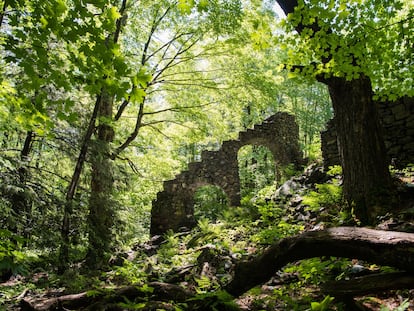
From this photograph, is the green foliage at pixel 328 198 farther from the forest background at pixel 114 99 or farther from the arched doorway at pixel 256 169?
the arched doorway at pixel 256 169

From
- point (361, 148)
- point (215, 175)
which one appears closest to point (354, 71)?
point (361, 148)

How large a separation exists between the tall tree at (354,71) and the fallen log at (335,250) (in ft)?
8.01

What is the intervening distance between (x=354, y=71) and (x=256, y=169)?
694 inches

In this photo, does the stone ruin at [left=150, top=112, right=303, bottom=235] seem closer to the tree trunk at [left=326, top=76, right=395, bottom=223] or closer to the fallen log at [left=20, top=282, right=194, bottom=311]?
the tree trunk at [left=326, top=76, right=395, bottom=223]

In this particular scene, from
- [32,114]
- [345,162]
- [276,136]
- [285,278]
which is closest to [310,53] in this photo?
[345,162]

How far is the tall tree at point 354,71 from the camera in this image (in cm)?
479

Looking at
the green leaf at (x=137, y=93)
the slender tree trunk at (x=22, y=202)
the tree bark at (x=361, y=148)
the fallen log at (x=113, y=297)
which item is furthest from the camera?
the slender tree trunk at (x=22, y=202)

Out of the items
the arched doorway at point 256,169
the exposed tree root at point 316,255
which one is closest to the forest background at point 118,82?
the exposed tree root at point 316,255

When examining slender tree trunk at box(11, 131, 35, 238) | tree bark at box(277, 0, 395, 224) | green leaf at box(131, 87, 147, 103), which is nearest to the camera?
green leaf at box(131, 87, 147, 103)

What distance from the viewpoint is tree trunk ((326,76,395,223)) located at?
16.3 ft

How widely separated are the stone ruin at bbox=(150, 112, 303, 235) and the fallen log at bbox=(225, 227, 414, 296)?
10561mm

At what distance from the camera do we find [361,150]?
5.11 meters

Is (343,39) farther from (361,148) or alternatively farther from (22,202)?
(22,202)

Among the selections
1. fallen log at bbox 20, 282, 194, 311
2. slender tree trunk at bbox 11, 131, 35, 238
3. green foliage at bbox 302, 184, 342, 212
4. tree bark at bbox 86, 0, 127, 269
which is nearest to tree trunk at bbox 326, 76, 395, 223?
green foliage at bbox 302, 184, 342, 212
